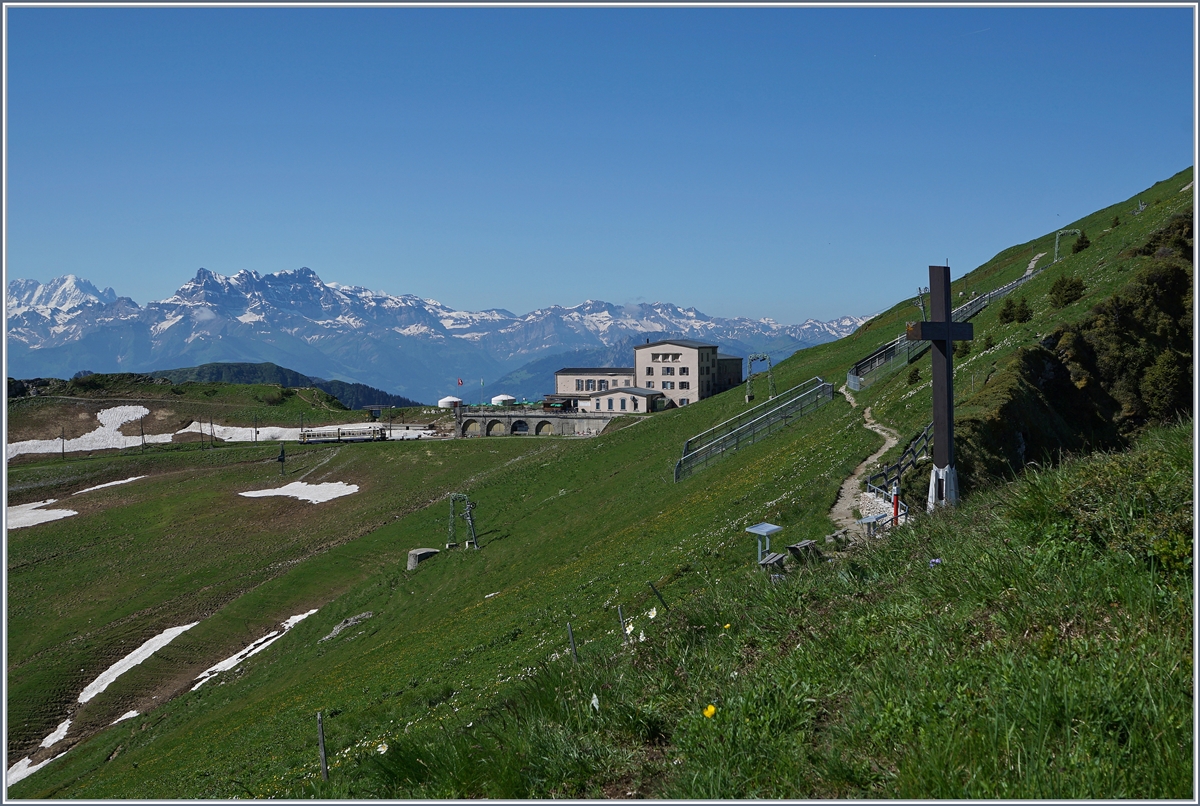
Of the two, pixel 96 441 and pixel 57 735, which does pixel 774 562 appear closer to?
pixel 57 735

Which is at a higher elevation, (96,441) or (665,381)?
(665,381)

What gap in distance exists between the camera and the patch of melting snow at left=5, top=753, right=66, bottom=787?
2761cm

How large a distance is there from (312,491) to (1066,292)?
6909 cm

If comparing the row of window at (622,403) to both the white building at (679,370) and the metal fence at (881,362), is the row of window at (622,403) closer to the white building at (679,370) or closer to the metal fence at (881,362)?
the white building at (679,370)

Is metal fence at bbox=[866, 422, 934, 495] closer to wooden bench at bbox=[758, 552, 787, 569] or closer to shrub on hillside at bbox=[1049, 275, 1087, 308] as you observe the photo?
wooden bench at bbox=[758, 552, 787, 569]

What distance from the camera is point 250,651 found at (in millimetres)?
→ 38438

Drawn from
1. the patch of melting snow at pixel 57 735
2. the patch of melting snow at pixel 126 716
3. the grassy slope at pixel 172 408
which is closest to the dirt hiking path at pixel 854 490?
the patch of melting snow at pixel 126 716

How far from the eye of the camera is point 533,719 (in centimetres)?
846

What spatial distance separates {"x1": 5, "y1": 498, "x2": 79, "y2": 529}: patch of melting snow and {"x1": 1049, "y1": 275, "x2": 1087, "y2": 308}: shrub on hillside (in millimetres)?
83439

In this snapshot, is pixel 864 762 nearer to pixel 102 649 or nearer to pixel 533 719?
pixel 533 719

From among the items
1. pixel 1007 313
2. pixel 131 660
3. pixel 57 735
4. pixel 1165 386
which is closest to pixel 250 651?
pixel 131 660

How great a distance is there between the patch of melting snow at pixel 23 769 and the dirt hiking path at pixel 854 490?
29.1 metres

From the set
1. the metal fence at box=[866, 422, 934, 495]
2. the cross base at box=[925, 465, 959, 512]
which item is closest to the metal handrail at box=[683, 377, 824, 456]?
the metal fence at box=[866, 422, 934, 495]

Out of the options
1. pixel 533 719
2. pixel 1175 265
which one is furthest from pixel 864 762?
pixel 1175 265
